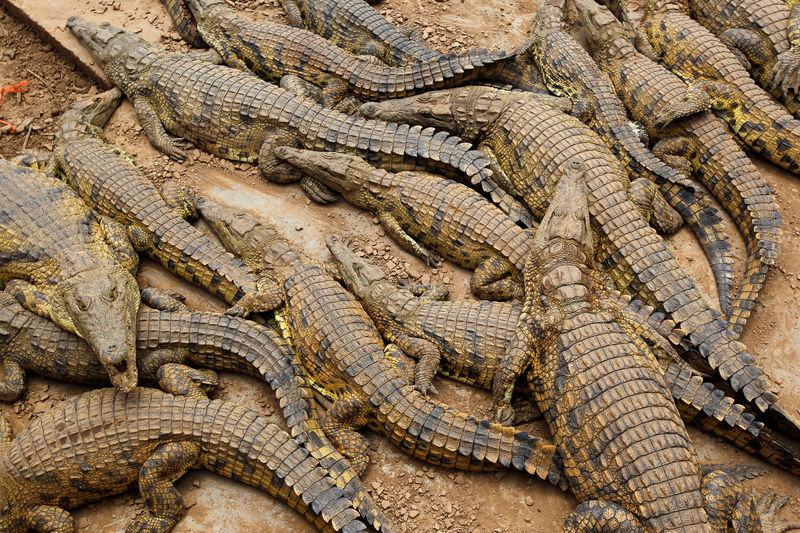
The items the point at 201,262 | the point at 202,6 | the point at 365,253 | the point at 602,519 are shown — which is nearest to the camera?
the point at 602,519

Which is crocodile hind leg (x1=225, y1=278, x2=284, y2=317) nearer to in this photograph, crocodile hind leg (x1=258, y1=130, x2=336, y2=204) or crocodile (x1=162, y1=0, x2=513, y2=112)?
crocodile hind leg (x1=258, y1=130, x2=336, y2=204)

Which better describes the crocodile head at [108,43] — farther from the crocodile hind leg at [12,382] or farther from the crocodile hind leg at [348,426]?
the crocodile hind leg at [348,426]

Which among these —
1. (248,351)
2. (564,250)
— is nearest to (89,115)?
(248,351)

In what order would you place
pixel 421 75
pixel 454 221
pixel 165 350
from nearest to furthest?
1. pixel 165 350
2. pixel 454 221
3. pixel 421 75

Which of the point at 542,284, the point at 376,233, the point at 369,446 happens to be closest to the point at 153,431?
the point at 369,446

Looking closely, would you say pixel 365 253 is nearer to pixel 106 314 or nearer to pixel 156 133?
pixel 106 314

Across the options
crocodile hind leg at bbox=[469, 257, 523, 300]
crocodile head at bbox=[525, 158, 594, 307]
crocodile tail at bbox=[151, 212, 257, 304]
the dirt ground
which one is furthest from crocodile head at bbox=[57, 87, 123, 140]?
crocodile head at bbox=[525, 158, 594, 307]
